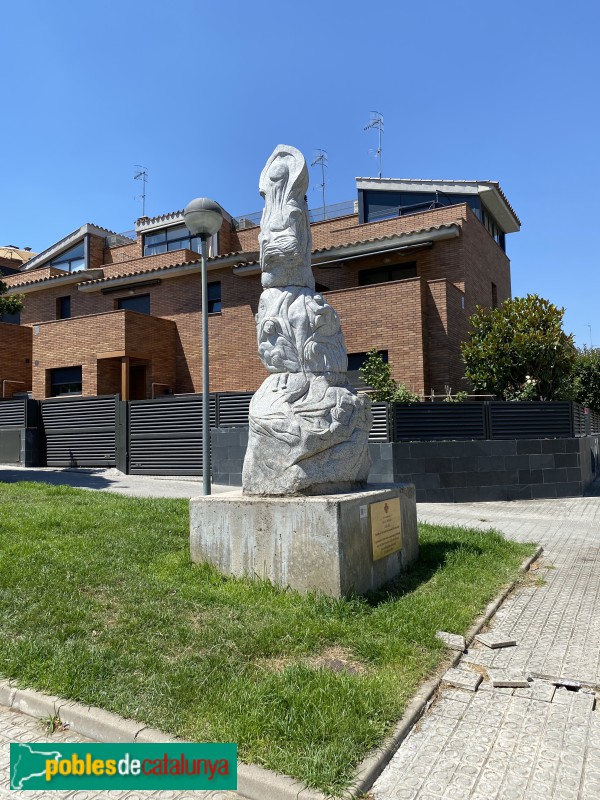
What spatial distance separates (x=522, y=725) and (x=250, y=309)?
1661cm

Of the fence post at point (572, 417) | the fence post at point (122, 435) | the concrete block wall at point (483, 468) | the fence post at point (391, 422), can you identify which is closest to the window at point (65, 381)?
the fence post at point (122, 435)

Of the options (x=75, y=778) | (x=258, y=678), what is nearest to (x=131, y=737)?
(x=75, y=778)

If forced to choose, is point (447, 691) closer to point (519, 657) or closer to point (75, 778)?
point (519, 657)

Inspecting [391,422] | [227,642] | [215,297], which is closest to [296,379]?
[227,642]

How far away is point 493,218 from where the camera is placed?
70.0 feet

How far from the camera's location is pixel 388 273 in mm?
17594

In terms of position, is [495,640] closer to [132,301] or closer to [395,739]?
[395,739]

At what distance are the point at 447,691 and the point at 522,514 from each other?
710 centimetres

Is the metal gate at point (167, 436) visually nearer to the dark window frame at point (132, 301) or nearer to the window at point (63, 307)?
the dark window frame at point (132, 301)

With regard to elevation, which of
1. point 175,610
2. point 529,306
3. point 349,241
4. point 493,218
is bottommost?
point 175,610

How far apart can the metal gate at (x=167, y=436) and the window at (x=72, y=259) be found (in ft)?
42.0

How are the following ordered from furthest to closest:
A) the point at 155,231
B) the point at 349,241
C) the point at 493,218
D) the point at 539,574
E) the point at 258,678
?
the point at 155,231, the point at 493,218, the point at 349,241, the point at 539,574, the point at 258,678

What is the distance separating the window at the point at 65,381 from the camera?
19.3 meters

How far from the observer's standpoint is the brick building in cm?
1545
